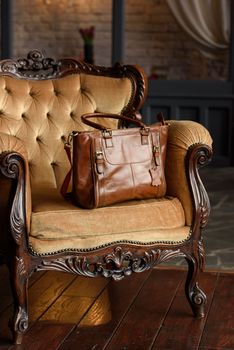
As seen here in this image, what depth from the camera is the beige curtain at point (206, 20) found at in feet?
23.6

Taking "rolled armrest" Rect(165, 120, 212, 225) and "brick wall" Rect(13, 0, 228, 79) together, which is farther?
"brick wall" Rect(13, 0, 228, 79)

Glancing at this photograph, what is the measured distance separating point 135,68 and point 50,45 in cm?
593

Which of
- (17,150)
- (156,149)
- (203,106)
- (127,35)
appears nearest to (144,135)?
(156,149)

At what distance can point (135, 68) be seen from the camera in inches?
130

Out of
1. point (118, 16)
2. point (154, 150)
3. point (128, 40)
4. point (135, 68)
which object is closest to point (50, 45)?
point (128, 40)

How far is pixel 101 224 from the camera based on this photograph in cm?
261

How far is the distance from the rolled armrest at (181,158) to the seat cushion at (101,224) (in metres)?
0.04

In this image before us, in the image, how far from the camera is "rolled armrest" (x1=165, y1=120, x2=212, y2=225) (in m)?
2.80

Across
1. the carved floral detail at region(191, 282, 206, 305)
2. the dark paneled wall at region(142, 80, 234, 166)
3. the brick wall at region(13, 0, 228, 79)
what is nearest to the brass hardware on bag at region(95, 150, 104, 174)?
the carved floral detail at region(191, 282, 206, 305)

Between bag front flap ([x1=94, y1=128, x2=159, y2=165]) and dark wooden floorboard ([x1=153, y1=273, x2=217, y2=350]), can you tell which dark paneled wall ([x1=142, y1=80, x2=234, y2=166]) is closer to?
dark wooden floorboard ([x1=153, y1=273, x2=217, y2=350])

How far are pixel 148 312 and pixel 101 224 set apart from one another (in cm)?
45

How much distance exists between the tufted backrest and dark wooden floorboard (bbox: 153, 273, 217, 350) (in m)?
0.74

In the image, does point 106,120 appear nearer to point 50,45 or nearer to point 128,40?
point 128,40

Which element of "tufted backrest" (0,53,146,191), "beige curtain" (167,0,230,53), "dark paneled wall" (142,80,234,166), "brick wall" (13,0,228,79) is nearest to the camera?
"tufted backrest" (0,53,146,191)
